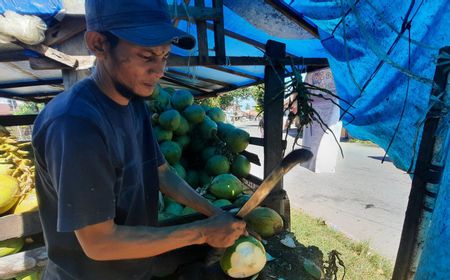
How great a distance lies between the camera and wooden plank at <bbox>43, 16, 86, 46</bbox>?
190 centimetres

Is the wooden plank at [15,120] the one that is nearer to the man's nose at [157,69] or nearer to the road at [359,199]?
the man's nose at [157,69]

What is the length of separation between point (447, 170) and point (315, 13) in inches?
55.3

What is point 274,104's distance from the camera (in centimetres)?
240

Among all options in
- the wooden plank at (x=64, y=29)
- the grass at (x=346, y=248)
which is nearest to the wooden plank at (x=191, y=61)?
the wooden plank at (x=64, y=29)

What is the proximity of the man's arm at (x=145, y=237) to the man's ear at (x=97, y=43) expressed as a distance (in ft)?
2.13

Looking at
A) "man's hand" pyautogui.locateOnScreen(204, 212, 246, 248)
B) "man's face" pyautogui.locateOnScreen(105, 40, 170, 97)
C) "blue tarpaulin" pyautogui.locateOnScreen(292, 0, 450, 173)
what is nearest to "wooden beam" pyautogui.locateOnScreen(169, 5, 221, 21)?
"blue tarpaulin" pyautogui.locateOnScreen(292, 0, 450, 173)

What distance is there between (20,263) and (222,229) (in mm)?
1367

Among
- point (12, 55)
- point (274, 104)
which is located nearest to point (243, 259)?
point (274, 104)

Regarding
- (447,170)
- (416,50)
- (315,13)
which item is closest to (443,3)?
(416,50)

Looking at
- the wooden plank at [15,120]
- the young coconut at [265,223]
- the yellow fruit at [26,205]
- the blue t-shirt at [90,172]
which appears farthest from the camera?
the wooden plank at [15,120]

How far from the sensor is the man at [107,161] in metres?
0.94

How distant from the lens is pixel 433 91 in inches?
52.7

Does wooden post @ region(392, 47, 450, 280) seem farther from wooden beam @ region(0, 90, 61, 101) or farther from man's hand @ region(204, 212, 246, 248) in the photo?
wooden beam @ region(0, 90, 61, 101)

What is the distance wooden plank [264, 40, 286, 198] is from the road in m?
3.48
